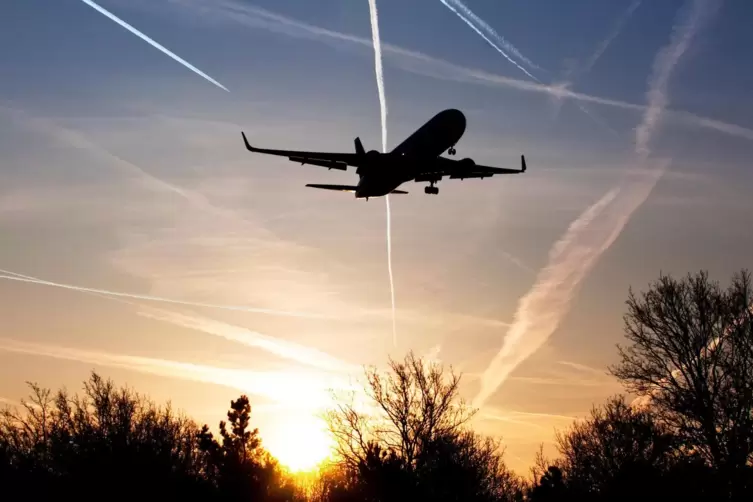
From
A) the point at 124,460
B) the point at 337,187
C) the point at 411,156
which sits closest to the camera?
the point at 124,460

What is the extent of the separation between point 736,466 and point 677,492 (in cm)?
888

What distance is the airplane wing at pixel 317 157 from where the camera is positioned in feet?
168

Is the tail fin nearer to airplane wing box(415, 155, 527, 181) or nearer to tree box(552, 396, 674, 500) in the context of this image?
airplane wing box(415, 155, 527, 181)

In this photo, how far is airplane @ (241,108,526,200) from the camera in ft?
170

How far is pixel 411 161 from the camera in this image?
171ft

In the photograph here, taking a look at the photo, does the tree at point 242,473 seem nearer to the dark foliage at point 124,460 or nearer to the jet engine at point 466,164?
the dark foliage at point 124,460

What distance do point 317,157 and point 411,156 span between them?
7.51m

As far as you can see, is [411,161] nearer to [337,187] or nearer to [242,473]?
[337,187]

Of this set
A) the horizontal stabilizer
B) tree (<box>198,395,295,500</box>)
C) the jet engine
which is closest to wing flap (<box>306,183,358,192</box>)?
the horizontal stabilizer

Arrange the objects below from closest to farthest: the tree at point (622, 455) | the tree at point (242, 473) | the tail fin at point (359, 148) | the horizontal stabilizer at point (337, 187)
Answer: the tree at point (622, 455) < the tree at point (242, 473) < the tail fin at point (359, 148) < the horizontal stabilizer at point (337, 187)

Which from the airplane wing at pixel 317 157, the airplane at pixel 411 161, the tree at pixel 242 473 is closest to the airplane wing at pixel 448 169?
the airplane at pixel 411 161

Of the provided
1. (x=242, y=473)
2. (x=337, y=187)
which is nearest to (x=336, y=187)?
(x=337, y=187)

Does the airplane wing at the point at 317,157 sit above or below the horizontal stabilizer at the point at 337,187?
below

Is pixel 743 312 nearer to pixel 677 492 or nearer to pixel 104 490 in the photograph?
pixel 677 492
